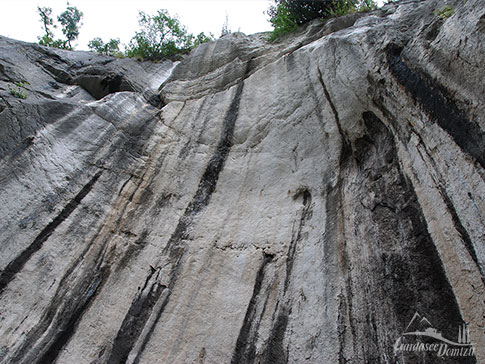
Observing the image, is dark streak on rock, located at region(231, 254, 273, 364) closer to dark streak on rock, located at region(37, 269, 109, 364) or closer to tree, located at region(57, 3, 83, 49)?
dark streak on rock, located at region(37, 269, 109, 364)

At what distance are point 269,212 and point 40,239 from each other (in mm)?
3663

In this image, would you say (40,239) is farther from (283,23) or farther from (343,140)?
(283,23)

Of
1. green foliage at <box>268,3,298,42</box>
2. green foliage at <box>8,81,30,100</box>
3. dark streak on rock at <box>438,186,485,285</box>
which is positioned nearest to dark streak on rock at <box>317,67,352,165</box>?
dark streak on rock at <box>438,186,485,285</box>

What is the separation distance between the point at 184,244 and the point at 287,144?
269 centimetres

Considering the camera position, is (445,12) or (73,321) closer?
(445,12)

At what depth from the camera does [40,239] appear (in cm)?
454

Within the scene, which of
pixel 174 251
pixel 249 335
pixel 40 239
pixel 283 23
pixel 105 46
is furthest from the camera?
pixel 105 46

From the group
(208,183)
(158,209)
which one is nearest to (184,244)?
(158,209)

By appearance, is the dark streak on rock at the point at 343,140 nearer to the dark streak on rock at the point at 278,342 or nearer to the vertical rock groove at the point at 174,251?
the vertical rock groove at the point at 174,251

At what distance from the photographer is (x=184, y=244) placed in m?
4.99

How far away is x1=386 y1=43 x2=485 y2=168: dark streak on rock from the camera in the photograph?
291 cm

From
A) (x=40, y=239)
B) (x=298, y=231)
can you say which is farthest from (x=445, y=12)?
(x=40, y=239)
